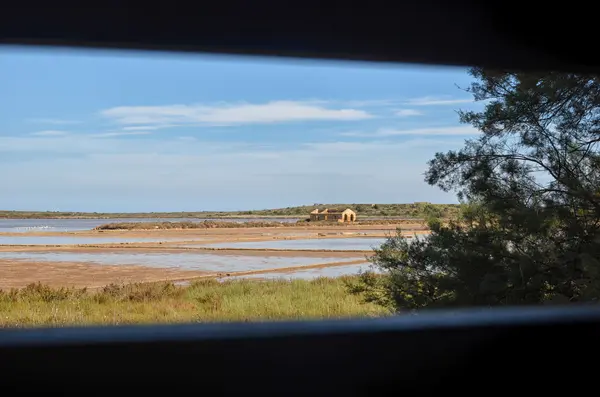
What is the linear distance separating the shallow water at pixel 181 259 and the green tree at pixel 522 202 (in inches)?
327

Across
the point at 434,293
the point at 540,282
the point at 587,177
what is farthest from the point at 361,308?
the point at 587,177

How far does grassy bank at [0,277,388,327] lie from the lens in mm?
7402

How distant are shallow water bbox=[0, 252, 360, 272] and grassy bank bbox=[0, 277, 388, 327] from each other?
3.57 meters

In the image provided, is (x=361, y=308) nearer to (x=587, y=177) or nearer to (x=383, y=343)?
(x=587, y=177)

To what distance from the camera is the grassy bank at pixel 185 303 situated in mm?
7402

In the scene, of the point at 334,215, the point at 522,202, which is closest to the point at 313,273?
the point at 522,202

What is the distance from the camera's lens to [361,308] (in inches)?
295

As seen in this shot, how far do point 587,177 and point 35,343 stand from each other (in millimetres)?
4733

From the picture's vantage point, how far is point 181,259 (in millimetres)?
16031

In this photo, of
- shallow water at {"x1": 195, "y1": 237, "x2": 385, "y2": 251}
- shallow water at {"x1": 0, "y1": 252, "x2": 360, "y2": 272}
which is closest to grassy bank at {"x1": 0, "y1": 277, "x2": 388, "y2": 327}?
shallow water at {"x1": 0, "y1": 252, "x2": 360, "y2": 272}

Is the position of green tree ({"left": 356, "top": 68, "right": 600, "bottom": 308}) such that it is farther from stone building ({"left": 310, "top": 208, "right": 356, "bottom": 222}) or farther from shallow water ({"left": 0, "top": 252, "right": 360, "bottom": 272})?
stone building ({"left": 310, "top": 208, "right": 356, "bottom": 222})

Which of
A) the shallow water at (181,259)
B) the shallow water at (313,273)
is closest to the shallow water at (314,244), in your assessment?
the shallow water at (181,259)

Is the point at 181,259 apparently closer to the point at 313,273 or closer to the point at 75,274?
the point at 75,274

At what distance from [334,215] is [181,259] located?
63.2ft
